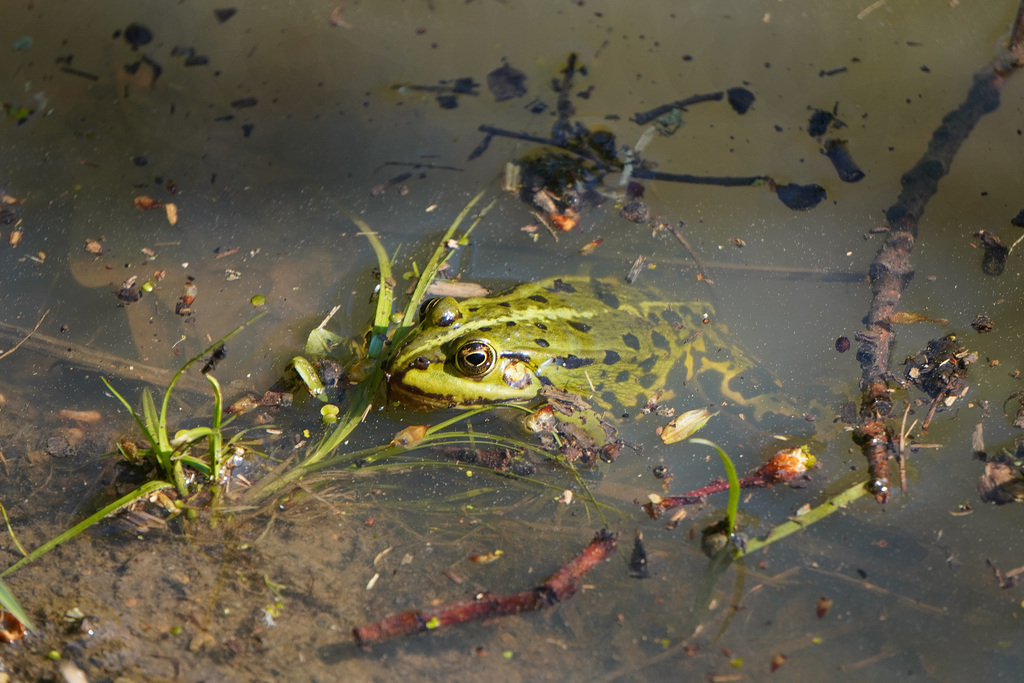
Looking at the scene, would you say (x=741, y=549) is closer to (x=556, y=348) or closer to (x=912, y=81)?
(x=556, y=348)

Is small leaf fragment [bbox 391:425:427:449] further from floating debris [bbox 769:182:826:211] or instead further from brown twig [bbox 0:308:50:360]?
floating debris [bbox 769:182:826:211]

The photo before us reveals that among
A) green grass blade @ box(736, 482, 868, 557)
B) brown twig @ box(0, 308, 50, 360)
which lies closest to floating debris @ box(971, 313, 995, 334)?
green grass blade @ box(736, 482, 868, 557)

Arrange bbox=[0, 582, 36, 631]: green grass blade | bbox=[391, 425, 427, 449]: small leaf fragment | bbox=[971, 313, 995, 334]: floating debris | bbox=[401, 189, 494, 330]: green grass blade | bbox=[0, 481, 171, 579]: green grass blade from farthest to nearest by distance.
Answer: bbox=[971, 313, 995, 334]: floating debris
bbox=[401, 189, 494, 330]: green grass blade
bbox=[391, 425, 427, 449]: small leaf fragment
bbox=[0, 481, 171, 579]: green grass blade
bbox=[0, 582, 36, 631]: green grass blade

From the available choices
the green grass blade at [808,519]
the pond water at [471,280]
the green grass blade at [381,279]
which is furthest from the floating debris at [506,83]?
the green grass blade at [808,519]

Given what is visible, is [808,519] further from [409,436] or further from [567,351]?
[409,436]

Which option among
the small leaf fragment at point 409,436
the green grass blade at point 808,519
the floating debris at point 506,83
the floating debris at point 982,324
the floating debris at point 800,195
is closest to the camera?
the green grass blade at point 808,519

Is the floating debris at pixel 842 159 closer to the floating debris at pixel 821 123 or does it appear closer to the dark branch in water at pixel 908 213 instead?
the floating debris at pixel 821 123

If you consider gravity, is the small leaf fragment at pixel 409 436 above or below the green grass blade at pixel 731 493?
below

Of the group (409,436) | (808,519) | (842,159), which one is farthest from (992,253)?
(409,436)
